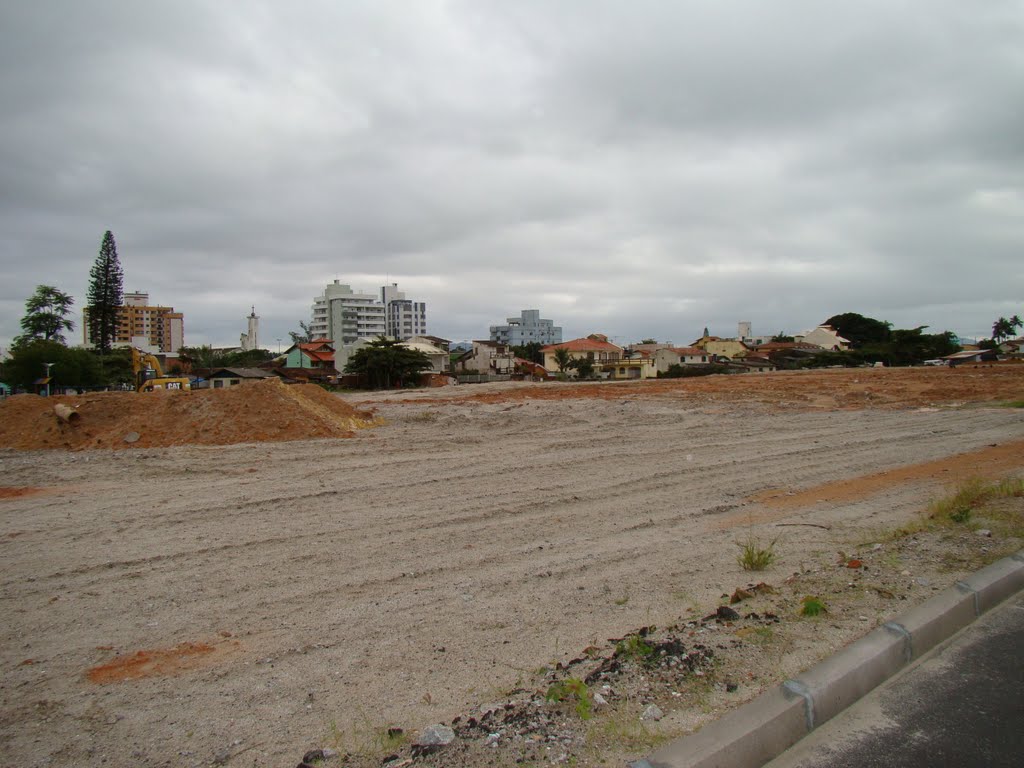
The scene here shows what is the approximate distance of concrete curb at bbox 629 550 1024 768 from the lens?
9.08 feet

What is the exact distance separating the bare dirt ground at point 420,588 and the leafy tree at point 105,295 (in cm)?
5637

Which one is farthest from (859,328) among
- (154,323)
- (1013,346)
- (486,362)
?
(154,323)

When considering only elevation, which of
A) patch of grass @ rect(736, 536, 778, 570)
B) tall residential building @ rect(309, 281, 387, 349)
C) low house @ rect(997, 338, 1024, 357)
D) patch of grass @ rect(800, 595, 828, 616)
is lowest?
patch of grass @ rect(736, 536, 778, 570)

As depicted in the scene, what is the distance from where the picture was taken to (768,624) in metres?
4.06

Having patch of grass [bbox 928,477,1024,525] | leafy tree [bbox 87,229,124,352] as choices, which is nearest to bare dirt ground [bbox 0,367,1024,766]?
patch of grass [bbox 928,477,1024,525]

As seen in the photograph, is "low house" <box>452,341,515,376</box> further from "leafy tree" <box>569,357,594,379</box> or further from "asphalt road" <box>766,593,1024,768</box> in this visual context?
"asphalt road" <box>766,593,1024,768</box>

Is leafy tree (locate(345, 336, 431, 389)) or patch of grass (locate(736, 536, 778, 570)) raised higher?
leafy tree (locate(345, 336, 431, 389))

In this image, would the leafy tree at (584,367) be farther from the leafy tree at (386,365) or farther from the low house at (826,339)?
the low house at (826,339)

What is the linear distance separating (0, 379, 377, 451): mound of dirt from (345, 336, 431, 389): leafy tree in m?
35.7

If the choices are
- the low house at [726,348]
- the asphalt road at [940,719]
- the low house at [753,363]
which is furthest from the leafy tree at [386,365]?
the asphalt road at [940,719]

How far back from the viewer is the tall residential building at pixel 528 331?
161625 millimetres

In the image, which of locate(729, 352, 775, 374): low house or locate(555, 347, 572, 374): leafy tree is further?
locate(555, 347, 572, 374): leafy tree

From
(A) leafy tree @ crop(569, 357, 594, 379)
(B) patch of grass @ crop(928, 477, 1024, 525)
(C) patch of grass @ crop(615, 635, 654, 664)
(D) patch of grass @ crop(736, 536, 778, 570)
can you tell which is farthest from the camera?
(A) leafy tree @ crop(569, 357, 594, 379)

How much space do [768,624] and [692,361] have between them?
81415 mm
